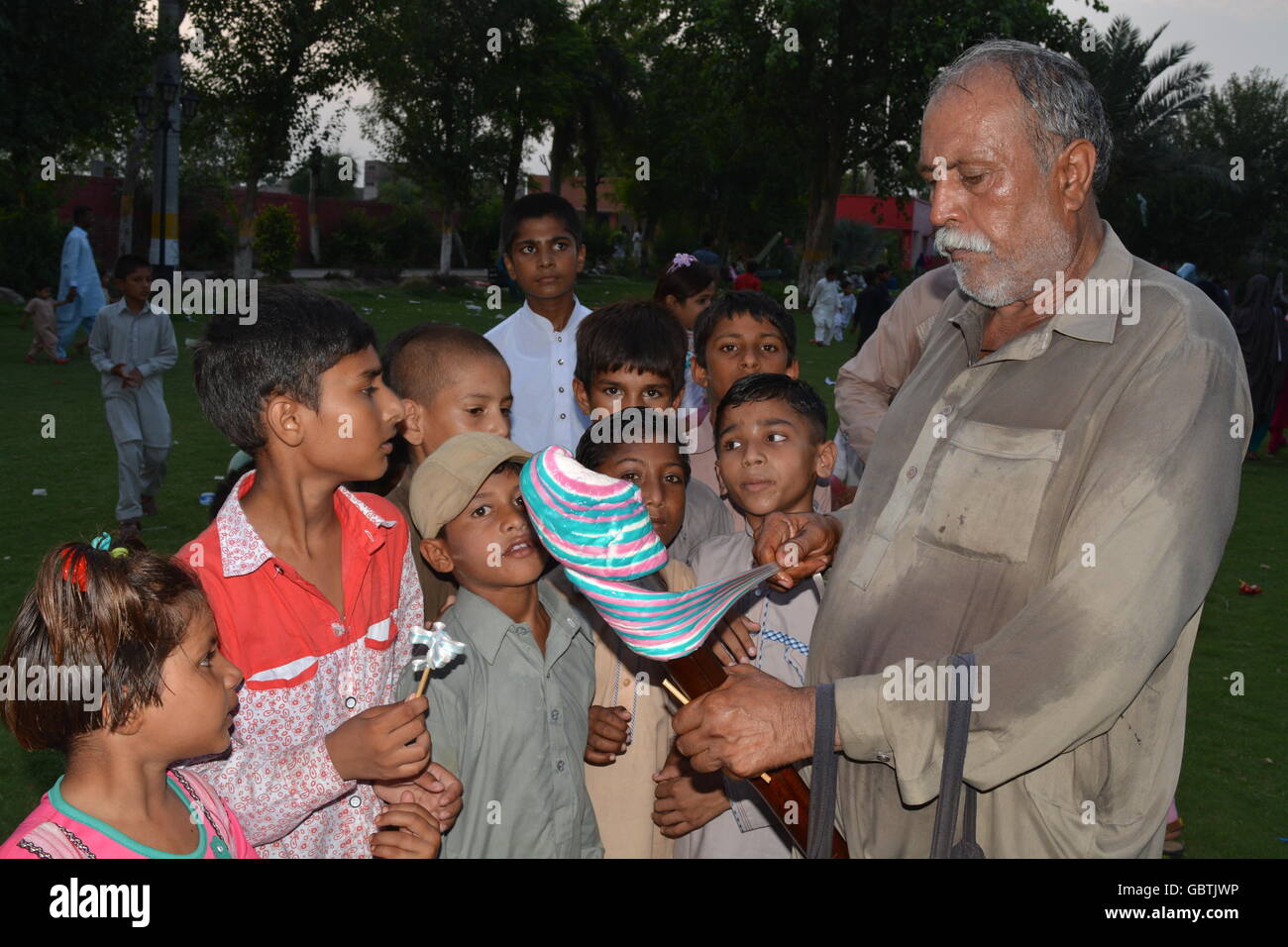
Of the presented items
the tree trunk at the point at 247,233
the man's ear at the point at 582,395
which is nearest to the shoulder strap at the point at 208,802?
the man's ear at the point at 582,395

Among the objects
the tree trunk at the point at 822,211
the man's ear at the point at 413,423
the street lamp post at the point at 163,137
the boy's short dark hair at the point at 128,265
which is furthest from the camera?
the tree trunk at the point at 822,211

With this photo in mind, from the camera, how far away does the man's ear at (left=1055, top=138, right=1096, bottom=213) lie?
2553 mm

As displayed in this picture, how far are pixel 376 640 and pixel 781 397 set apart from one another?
1633 mm

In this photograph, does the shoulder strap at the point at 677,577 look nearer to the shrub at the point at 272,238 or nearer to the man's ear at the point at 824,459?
the man's ear at the point at 824,459

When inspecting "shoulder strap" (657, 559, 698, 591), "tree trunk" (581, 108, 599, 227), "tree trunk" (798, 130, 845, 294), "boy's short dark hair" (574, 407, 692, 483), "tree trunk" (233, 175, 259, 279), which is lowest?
"shoulder strap" (657, 559, 698, 591)

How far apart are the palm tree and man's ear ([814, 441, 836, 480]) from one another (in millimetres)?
35085

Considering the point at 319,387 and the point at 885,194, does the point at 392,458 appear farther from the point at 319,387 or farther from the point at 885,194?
the point at 885,194

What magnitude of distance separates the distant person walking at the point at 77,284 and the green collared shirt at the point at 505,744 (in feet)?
56.9

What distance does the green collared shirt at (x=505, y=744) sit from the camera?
298 centimetres

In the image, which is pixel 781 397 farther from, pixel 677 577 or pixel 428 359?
pixel 428 359

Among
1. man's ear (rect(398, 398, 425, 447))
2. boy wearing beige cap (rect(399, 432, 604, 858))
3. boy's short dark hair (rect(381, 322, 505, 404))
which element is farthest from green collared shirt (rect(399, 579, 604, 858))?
boy's short dark hair (rect(381, 322, 505, 404))

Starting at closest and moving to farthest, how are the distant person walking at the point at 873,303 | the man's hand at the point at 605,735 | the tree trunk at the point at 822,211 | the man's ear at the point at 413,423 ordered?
1. the man's hand at the point at 605,735
2. the man's ear at the point at 413,423
3. the distant person walking at the point at 873,303
4. the tree trunk at the point at 822,211

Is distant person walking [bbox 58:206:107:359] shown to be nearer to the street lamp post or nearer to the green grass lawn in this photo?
the green grass lawn

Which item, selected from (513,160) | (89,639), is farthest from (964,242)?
(513,160)
